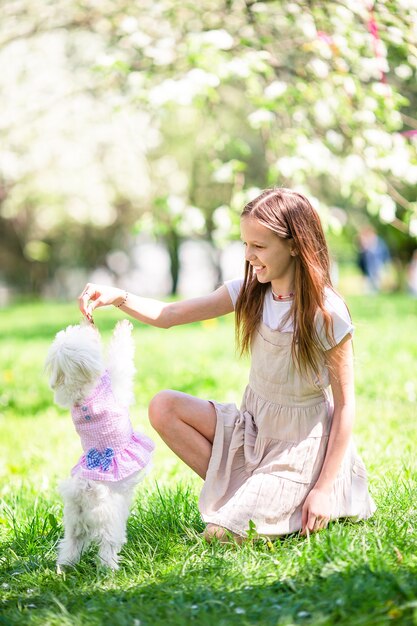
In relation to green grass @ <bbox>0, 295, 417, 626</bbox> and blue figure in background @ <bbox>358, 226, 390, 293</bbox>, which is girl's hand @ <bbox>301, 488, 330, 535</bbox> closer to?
green grass @ <bbox>0, 295, 417, 626</bbox>

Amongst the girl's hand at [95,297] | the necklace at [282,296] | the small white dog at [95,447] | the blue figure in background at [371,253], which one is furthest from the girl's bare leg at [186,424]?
the blue figure in background at [371,253]

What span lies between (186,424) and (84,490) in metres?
0.59

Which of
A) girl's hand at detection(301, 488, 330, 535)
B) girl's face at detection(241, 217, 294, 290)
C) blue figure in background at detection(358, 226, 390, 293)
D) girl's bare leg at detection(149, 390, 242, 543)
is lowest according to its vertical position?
blue figure in background at detection(358, 226, 390, 293)

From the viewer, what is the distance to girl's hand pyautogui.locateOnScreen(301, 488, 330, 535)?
3234mm

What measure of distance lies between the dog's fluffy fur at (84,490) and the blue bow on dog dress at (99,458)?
0.22ft

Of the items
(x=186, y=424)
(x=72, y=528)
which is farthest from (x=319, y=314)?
(x=72, y=528)

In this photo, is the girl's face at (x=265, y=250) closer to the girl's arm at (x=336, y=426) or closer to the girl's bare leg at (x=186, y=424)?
the girl's arm at (x=336, y=426)

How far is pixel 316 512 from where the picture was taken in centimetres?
323

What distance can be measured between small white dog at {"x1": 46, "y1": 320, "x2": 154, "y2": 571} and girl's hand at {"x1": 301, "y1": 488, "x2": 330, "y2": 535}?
69 cm

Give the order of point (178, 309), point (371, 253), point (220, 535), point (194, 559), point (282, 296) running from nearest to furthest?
point (194, 559), point (220, 535), point (282, 296), point (178, 309), point (371, 253)

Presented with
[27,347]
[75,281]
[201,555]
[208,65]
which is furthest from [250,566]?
[75,281]

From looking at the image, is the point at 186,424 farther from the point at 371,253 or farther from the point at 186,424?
the point at 371,253

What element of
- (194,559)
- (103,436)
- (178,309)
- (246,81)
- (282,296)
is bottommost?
(194,559)

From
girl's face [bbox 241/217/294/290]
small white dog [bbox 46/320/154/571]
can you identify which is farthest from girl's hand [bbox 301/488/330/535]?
girl's face [bbox 241/217/294/290]
